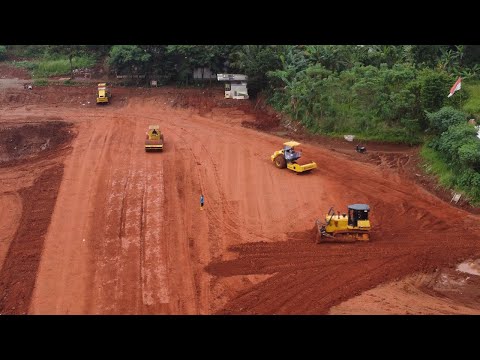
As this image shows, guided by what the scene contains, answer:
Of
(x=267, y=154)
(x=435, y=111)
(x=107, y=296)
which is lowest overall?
(x=107, y=296)

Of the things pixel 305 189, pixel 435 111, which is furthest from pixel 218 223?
pixel 435 111

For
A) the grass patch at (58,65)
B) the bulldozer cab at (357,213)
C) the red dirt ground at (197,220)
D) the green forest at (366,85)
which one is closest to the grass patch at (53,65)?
the grass patch at (58,65)

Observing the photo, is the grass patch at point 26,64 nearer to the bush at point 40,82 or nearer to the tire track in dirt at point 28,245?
the bush at point 40,82

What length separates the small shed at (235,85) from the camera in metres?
37.6

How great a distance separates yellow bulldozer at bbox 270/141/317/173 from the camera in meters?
27.3

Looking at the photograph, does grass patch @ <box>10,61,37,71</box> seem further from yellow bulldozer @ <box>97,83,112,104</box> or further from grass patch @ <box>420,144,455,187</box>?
grass patch @ <box>420,144,455,187</box>

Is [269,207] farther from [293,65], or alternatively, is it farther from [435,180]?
[293,65]

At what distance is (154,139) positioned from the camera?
30297 millimetres

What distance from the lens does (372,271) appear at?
780 inches

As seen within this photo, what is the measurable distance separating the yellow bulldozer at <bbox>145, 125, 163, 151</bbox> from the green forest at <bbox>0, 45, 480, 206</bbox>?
7778mm

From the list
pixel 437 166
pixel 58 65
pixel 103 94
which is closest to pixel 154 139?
pixel 103 94

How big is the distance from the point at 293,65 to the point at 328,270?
717 inches

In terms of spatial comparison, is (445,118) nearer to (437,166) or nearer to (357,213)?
(437,166)

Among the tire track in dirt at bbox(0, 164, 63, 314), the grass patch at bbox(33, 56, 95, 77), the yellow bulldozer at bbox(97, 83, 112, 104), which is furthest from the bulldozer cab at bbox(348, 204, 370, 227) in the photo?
the grass patch at bbox(33, 56, 95, 77)
